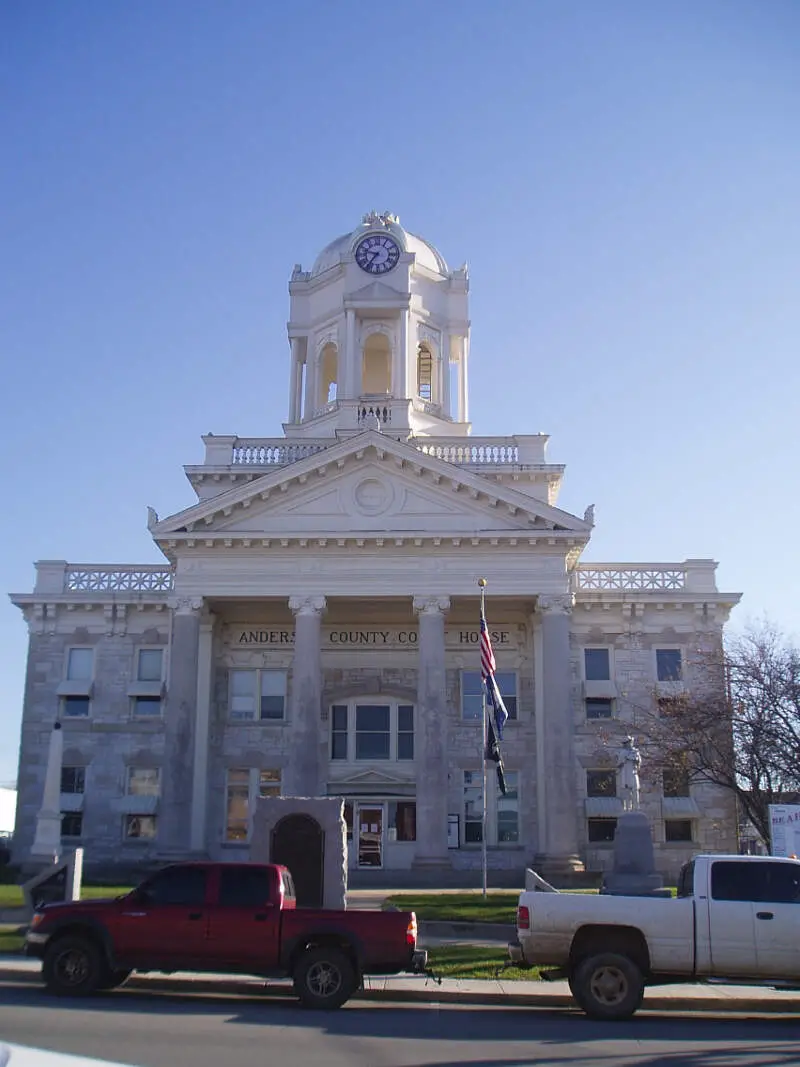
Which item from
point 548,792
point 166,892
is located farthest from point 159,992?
point 548,792

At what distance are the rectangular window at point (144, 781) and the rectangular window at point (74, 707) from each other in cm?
278

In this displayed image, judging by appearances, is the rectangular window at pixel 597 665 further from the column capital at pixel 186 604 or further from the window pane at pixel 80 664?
the window pane at pixel 80 664

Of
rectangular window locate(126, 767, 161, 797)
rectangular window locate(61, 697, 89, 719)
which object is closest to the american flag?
rectangular window locate(126, 767, 161, 797)

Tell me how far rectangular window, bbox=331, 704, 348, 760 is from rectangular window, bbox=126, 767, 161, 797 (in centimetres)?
656

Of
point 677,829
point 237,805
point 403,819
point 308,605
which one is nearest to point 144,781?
point 237,805

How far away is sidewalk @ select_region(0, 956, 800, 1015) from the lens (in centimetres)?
1611

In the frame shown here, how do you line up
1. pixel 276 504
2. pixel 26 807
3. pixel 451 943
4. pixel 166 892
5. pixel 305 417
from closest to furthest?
pixel 166 892, pixel 451 943, pixel 276 504, pixel 26 807, pixel 305 417

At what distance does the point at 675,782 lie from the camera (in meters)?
39.6

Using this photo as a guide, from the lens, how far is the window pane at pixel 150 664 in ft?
140

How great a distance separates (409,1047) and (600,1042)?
7.12 feet

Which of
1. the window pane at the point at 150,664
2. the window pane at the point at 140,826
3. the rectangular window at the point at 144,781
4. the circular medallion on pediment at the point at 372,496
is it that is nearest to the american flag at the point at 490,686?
the circular medallion on pediment at the point at 372,496

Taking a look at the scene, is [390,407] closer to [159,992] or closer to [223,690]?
[223,690]

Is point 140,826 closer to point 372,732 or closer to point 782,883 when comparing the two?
point 372,732

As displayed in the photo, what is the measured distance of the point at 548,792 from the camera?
117 ft
